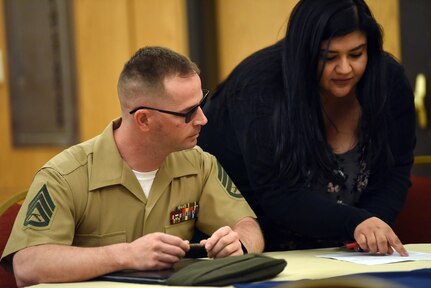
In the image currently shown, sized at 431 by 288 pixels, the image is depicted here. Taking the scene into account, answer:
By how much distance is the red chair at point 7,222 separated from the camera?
259 centimetres

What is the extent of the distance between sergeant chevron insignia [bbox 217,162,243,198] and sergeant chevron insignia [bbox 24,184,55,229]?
1.88ft

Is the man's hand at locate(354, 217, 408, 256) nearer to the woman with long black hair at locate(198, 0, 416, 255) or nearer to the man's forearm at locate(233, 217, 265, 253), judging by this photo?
the woman with long black hair at locate(198, 0, 416, 255)

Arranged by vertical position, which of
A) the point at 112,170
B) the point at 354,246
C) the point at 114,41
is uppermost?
the point at 114,41

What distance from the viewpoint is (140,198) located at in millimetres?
2527

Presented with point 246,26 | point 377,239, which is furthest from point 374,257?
point 246,26

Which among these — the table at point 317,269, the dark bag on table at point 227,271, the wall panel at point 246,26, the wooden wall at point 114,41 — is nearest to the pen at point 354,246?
the table at point 317,269

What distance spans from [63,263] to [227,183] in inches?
26.8

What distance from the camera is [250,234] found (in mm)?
2584

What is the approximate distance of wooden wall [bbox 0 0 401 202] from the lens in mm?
5062

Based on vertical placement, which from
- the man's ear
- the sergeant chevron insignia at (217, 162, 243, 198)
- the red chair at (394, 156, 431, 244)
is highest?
the man's ear

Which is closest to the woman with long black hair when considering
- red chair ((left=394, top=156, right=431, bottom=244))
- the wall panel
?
red chair ((left=394, top=156, right=431, bottom=244))

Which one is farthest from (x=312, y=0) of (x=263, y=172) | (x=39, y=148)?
(x=39, y=148)

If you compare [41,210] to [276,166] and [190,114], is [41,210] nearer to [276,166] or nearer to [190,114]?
[190,114]

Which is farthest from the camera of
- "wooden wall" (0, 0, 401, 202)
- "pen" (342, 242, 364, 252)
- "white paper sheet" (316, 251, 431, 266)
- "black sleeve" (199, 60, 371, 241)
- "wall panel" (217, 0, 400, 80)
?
"wooden wall" (0, 0, 401, 202)
